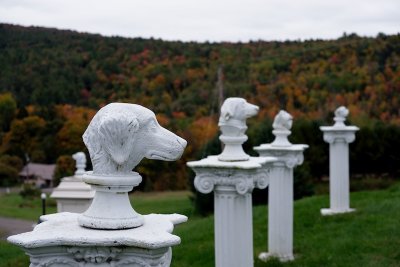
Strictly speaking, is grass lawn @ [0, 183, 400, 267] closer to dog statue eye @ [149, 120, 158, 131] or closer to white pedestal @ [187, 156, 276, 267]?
white pedestal @ [187, 156, 276, 267]

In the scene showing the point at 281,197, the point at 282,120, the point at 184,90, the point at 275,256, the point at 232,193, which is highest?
the point at 184,90

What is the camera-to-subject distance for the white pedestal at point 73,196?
718cm

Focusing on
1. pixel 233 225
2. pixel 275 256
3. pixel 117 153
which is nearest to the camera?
pixel 117 153

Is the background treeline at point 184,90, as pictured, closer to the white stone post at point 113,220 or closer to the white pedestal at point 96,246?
the white stone post at point 113,220

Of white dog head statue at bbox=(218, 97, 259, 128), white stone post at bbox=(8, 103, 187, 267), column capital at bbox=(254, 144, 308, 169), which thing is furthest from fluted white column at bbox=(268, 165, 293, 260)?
white stone post at bbox=(8, 103, 187, 267)

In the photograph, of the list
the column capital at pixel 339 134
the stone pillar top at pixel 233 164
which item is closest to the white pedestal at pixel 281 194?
the stone pillar top at pixel 233 164

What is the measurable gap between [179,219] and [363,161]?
20970mm

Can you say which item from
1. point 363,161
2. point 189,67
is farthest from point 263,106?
point 363,161

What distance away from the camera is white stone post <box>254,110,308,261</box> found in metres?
8.46

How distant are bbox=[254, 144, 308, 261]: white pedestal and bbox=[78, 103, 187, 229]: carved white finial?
5.91m

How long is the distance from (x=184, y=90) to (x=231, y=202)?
28060mm

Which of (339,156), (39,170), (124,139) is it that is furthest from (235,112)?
(39,170)

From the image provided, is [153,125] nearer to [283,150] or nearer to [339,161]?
[283,150]

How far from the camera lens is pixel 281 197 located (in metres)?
8.45
